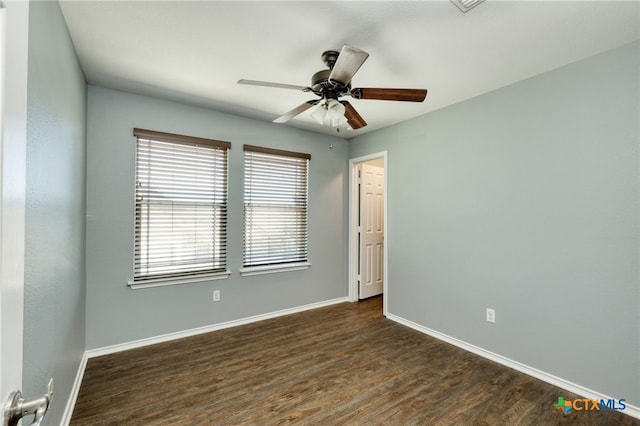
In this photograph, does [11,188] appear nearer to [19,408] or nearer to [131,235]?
[19,408]

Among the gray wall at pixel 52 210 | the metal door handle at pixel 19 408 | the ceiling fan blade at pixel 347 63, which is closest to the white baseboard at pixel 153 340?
the gray wall at pixel 52 210

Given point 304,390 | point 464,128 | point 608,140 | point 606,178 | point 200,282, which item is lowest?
point 304,390

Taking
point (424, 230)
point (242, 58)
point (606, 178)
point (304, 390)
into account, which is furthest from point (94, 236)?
point (606, 178)

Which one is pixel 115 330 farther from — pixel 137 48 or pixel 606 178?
pixel 606 178

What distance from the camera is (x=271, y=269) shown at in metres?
3.71

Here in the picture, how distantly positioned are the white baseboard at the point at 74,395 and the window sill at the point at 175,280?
0.68 meters

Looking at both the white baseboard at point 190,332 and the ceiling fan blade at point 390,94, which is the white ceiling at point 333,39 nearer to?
the ceiling fan blade at point 390,94

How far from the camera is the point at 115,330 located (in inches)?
110

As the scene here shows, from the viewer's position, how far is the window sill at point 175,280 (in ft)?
9.44

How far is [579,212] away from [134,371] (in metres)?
3.80

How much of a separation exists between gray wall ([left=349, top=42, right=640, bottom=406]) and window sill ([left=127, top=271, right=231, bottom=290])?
90.6 inches

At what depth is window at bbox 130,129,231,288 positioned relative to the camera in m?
2.93

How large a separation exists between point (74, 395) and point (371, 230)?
378 cm

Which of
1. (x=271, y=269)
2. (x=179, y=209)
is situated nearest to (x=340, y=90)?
(x=179, y=209)
